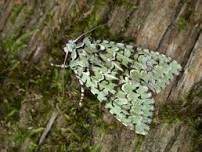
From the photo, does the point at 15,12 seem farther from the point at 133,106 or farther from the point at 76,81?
the point at 133,106

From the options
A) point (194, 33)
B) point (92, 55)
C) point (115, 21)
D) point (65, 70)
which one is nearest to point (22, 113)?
point (65, 70)

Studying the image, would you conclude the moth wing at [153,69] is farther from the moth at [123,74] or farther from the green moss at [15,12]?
the green moss at [15,12]

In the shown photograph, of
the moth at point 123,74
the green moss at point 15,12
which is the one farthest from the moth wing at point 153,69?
the green moss at point 15,12

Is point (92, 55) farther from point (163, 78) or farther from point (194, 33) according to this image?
point (194, 33)

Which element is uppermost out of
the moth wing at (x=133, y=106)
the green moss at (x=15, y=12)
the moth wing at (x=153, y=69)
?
the green moss at (x=15, y=12)

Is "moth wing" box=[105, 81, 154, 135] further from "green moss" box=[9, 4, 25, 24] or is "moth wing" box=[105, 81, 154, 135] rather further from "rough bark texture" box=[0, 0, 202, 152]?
"green moss" box=[9, 4, 25, 24]

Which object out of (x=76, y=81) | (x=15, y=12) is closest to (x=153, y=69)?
(x=76, y=81)
